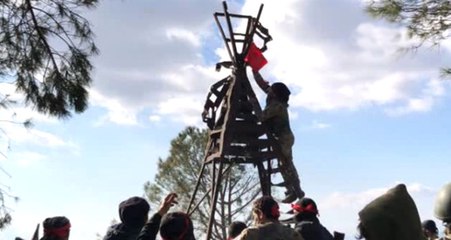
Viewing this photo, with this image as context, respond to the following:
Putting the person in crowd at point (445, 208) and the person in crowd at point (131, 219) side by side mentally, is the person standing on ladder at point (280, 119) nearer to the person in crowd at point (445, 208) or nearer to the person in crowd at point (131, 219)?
the person in crowd at point (131, 219)

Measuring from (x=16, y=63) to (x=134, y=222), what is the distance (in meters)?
3.81

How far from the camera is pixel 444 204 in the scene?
139 inches

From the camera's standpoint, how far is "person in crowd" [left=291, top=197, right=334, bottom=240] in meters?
5.26

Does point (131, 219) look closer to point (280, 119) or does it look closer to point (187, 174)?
point (280, 119)

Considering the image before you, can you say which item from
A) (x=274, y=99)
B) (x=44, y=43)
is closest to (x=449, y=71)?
(x=274, y=99)

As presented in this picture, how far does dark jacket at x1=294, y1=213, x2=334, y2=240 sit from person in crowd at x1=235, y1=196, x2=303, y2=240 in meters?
0.60

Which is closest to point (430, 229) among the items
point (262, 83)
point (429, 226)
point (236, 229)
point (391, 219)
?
point (429, 226)

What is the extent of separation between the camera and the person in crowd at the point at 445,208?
3.51 meters

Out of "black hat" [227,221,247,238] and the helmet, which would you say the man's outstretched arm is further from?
the helmet

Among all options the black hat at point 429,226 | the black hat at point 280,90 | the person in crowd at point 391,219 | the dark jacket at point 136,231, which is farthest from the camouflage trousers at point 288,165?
the person in crowd at point 391,219

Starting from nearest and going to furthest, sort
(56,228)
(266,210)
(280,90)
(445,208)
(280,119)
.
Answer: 1. (445,208)
2. (56,228)
3. (266,210)
4. (280,90)
5. (280,119)

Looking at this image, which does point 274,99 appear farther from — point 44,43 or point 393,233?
point 393,233

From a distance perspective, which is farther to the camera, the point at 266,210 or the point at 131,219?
the point at 266,210

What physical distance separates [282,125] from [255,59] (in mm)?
1139
